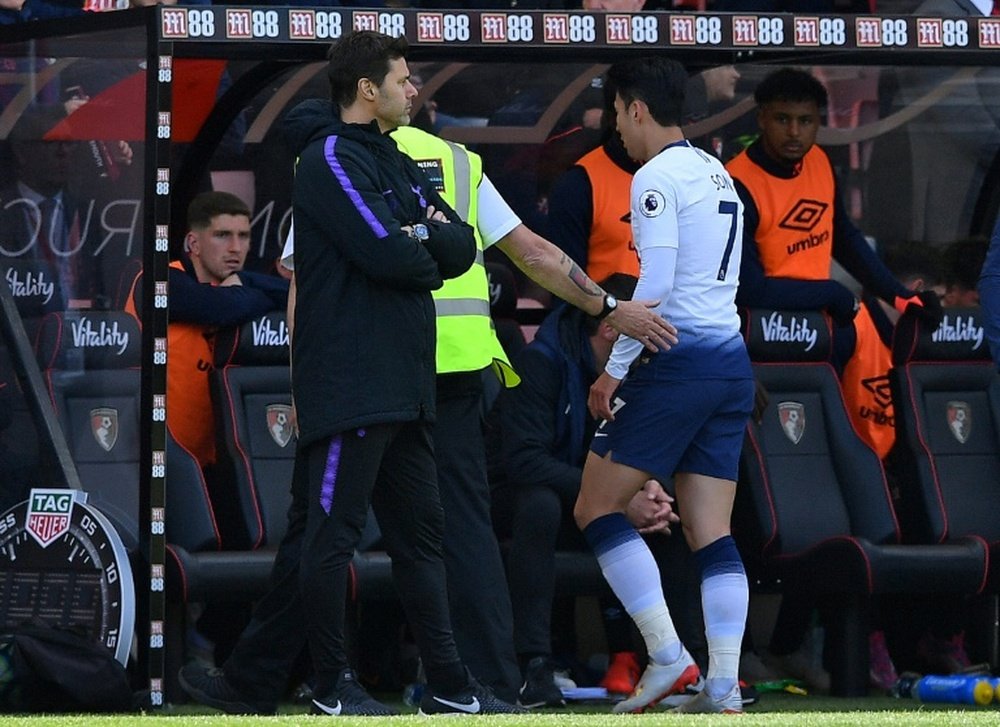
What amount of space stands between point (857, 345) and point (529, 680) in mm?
2094

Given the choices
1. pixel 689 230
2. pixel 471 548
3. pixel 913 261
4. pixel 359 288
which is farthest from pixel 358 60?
pixel 913 261

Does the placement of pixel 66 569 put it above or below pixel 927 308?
below

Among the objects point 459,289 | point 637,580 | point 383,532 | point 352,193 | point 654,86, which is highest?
point 654,86

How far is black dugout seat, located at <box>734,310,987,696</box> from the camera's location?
8.01 meters

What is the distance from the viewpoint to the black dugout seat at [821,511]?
26.3 feet

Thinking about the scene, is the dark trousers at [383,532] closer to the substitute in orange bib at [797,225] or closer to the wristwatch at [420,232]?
the wristwatch at [420,232]

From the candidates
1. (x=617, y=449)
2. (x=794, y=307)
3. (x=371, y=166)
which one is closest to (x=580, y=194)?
(x=794, y=307)

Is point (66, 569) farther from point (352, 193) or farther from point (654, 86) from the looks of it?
point (654, 86)

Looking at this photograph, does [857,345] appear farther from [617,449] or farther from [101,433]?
[101,433]

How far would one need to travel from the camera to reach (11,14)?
8.33 metres

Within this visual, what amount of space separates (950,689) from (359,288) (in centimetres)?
287

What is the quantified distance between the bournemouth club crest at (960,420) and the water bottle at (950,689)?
0.98 meters

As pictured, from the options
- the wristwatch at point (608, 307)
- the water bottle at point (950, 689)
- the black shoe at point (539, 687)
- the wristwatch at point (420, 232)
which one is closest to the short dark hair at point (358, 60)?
the wristwatch at point (420, 232)

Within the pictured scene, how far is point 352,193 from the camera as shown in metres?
6.18
